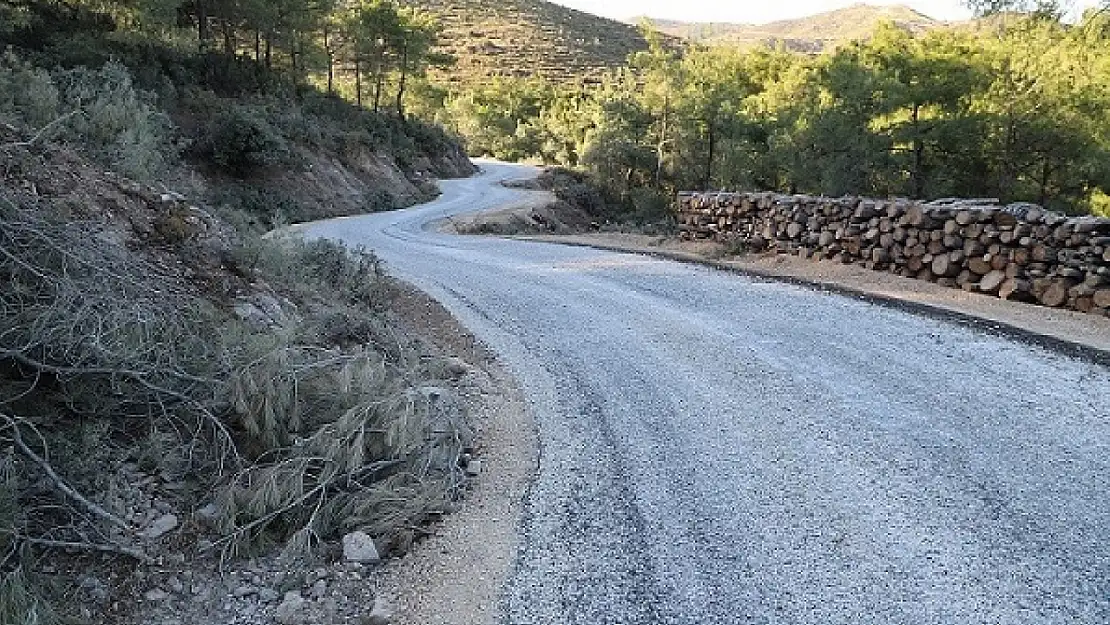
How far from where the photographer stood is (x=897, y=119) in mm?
20641

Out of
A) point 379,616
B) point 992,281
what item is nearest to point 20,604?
point 379,616

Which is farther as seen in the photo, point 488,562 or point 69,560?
point 488,562

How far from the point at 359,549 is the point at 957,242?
9.09m

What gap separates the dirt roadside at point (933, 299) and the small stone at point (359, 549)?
6.35 metres

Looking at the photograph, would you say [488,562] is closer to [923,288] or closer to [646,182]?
[923,288]

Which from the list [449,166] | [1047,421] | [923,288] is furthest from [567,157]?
[1047,421]

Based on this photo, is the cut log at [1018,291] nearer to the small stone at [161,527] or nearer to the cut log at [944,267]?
the cut log at [944,267]

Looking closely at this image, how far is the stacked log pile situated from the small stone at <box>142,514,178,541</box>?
899cm

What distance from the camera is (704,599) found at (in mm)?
3348

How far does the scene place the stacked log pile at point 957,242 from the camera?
8695 millimetres

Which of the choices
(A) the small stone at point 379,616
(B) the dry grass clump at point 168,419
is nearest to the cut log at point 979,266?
(B) the dry grass clump at point 168,419

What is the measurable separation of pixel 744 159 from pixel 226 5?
2141 centimetres

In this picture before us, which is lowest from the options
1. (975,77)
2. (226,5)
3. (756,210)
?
(756,210)

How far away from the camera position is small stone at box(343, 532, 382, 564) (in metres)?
3.70
